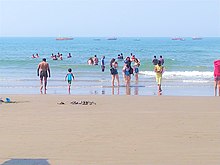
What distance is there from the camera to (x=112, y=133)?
9055 mm

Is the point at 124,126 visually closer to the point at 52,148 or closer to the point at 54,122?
the point at 54,122

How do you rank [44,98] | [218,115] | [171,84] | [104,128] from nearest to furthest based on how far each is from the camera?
[104,128] → [218,115] → [44,98] → [171,84]

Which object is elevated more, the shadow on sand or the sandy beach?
the shadow on sand

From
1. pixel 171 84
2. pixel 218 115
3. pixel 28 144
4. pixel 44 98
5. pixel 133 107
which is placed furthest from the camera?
pixel 171 84

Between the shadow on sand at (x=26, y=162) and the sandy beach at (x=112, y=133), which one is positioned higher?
the shadow on sand at (x=26, y=162)

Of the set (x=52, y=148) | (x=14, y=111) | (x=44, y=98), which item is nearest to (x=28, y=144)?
(x=52, y=148)

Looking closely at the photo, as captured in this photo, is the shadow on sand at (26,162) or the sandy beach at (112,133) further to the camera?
the sandy beach at (112,133)

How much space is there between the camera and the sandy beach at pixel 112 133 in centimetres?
720

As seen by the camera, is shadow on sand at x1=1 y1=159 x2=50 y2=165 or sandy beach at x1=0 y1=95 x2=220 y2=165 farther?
sandy beach at x1=0 y1=95 x2=220 y2=165

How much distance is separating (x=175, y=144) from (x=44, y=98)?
314 inches

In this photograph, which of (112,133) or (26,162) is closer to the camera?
(26,162)

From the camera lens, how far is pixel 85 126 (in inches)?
388

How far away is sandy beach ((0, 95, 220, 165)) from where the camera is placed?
7.20m

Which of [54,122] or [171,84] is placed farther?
[171,84]
